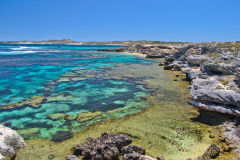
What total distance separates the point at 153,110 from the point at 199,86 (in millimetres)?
4311

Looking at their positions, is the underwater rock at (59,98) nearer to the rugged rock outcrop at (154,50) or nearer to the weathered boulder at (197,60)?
the weathered boulder at (197,60)

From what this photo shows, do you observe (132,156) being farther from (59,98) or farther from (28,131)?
(59,98)

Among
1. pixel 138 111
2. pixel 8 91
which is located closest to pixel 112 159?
pixel 138 111

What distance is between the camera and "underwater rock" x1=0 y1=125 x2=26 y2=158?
7.26m

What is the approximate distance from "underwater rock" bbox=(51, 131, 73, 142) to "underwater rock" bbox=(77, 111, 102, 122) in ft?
5.86

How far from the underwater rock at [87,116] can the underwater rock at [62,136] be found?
178cm

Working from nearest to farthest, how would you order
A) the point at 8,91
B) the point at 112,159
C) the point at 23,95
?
1. the point at 112,159
2. the point at 23,95
3. the point at 8,91

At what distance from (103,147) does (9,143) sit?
4383mm

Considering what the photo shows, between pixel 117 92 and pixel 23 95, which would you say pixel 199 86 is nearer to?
pixel 117 92

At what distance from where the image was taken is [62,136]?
10180mm

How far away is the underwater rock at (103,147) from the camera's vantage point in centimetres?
782

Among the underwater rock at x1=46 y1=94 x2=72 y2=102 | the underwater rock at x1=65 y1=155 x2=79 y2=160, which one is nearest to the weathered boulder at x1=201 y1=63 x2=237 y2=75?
the underwater rock at x1=46 y1=94 x2=72 y2=102

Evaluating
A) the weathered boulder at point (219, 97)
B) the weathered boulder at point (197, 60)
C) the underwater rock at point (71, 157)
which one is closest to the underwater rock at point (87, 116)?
the underwater rock at point (71, 157)

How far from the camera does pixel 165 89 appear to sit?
19.8 meters
